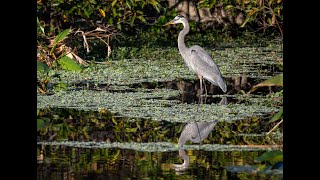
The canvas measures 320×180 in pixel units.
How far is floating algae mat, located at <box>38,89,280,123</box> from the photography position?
25.3ft

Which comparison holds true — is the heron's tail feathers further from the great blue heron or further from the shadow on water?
the shadow on water

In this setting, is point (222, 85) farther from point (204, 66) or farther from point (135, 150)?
point (135, 150)

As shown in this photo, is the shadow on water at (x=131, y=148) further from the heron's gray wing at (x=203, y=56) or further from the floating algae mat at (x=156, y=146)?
the heron's gray wing at (x=203, y=56)

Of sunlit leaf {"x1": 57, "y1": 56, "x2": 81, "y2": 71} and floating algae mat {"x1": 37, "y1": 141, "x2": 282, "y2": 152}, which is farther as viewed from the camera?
sunlit leaf {"x1": 57, "y1": 56, "x2": 81, "y2": 71}

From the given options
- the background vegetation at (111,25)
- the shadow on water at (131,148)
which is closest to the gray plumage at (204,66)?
the background vegetation at (111,25)

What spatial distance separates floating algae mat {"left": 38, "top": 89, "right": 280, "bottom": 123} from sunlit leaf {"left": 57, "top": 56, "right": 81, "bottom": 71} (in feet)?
4.15

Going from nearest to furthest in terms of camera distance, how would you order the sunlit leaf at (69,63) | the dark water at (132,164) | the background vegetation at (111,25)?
1. the dark water at (132,164)
2. the sunlit leaf at (69,63)
3. the background vegetation at (111,25)

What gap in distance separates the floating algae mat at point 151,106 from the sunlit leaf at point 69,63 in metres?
1.27

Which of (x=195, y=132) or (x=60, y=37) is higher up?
(x=60, y=37)

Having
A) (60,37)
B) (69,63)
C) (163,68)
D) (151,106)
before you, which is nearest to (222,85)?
(151,106)

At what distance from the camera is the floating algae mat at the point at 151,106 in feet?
25.3

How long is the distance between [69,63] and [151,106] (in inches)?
86.1

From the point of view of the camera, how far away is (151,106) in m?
8.12

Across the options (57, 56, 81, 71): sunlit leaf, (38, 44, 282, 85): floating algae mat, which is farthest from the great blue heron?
(57, 56, 81, 71): sunlit leaf
